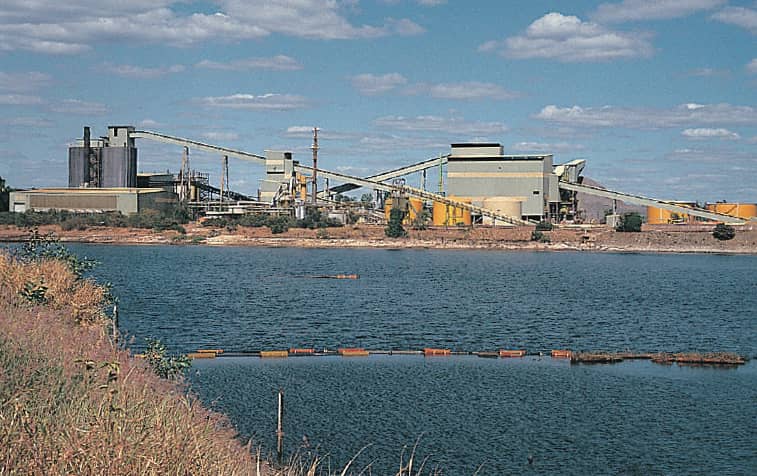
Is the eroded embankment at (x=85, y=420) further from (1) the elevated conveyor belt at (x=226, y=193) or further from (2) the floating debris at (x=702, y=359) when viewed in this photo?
(1) the elevated conveyor belt at (x=226, y=193)

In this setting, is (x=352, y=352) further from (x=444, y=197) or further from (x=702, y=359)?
(x=444, y=197)

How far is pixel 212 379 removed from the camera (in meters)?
21.2

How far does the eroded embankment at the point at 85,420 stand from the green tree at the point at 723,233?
8006cm

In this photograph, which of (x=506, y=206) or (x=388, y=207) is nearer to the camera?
(x=506, y=206)

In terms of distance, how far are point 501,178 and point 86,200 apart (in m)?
41.2

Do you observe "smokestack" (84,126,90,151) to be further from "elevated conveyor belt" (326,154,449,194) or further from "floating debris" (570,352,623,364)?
"floating debris" (570,352,623,364)

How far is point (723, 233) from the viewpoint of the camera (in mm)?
85062

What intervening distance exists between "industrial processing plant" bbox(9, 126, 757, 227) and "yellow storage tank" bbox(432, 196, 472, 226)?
101 millimetres

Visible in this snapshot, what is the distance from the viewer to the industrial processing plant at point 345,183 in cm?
8781

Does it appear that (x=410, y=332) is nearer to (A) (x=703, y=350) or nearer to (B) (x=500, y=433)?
(A) (x=703, y=350)

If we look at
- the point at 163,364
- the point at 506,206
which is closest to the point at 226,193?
the point at 506,206

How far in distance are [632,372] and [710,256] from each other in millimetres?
62456

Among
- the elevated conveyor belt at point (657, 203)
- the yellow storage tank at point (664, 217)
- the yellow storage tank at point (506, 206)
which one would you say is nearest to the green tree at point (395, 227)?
the yellow storage tank at point (506, 206)

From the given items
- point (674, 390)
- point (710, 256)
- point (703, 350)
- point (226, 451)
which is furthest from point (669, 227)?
point (226, 451)
